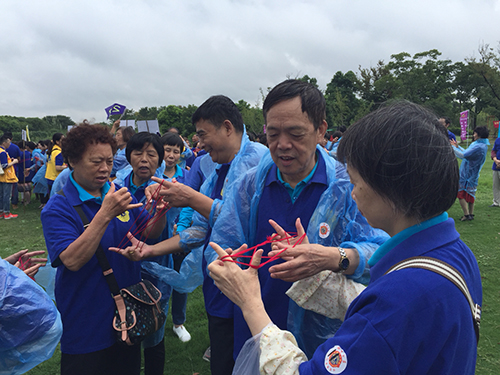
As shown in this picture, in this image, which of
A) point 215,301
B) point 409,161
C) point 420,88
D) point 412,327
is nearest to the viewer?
point 412,327

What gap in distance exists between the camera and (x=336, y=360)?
0.97 m

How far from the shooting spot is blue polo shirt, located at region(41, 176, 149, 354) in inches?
83.4

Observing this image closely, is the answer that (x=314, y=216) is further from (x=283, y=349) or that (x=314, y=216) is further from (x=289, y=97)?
Result: (x=283, y=349)

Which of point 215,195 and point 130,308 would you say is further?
point 215,195

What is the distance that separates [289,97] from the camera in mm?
1935

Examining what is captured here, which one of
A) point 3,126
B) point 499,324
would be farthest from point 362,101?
point 3,126

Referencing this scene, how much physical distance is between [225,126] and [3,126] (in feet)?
236

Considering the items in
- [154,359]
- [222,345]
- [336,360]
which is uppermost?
[336,360]

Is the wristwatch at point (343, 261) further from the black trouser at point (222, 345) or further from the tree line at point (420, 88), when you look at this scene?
the tree line at point (420, 88)

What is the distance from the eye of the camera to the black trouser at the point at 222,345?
7.80ft

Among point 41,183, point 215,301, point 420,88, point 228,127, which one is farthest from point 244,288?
point 420,88

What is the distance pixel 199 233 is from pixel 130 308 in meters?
0.70

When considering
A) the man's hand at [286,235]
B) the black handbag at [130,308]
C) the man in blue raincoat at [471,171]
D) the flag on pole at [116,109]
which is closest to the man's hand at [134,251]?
the black handbag at [130,308]

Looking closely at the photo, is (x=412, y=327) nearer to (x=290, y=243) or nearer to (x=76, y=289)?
(x=290, y=243)
